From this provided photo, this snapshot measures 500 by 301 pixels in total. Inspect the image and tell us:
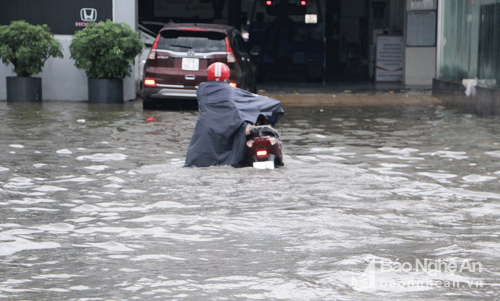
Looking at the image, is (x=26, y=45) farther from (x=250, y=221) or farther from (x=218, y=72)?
(x=250, y=221)

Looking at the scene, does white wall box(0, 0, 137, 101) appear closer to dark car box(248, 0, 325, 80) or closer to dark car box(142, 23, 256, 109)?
dark car box(142, 23, 256, 109)

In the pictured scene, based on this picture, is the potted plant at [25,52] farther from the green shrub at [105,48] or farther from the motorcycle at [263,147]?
the motorcycle at [263,147]

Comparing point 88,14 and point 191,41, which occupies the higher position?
point 88,14

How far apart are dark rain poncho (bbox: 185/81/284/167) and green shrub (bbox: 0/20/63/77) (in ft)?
29.4

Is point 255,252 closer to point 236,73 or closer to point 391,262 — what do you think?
point 391,262

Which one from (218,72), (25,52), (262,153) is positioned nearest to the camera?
(262,153)

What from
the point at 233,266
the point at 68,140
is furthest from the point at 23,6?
the point at 233,266

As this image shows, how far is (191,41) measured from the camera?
15758 millimetres

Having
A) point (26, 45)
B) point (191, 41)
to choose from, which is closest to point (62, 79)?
point (26, 45)

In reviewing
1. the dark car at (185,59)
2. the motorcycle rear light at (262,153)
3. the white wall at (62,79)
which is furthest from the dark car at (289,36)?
the motorcycle rear light at (262,153)

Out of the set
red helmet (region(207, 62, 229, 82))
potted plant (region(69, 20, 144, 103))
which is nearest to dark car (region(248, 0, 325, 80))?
potted plant (region(69, 20, 144, 103))

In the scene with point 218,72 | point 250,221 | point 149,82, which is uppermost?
point 218,72

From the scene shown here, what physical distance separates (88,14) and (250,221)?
1250 centimetres

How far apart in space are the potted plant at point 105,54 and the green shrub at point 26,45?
1.72 ft
